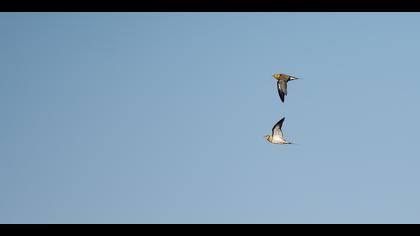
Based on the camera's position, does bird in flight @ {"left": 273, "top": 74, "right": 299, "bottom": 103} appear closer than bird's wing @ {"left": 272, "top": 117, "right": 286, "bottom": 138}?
No

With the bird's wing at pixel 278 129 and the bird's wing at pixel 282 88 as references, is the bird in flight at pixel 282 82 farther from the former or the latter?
the bird's wing at pixel 278 129

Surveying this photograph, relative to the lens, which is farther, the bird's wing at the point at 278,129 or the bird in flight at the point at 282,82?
the bird in flight at the point at 282,82

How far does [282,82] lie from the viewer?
42.0m

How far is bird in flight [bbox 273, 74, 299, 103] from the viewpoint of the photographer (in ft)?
136

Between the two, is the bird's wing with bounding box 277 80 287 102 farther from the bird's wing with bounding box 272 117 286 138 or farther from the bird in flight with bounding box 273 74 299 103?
the bird's wing with bounding box 272 117 286 138

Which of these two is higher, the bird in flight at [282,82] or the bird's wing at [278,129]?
the bird in flight at [282,82]

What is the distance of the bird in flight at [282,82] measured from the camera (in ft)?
136

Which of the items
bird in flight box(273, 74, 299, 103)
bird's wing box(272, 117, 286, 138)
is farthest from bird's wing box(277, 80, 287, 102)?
bird's wing box(272, 117, 286, 138)

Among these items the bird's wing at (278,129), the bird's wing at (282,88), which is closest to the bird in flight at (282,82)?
the bird's wing at (282,88)

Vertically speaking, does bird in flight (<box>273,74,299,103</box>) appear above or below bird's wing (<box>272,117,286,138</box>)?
above
